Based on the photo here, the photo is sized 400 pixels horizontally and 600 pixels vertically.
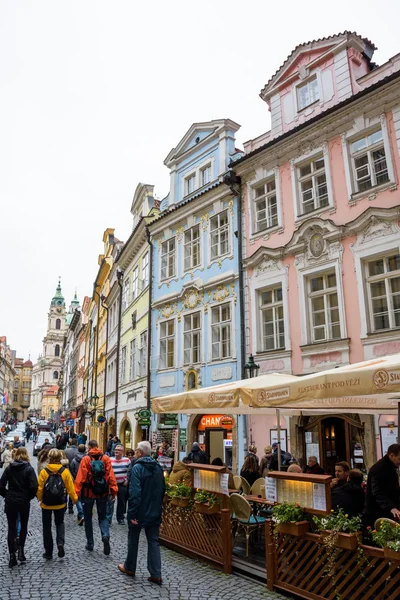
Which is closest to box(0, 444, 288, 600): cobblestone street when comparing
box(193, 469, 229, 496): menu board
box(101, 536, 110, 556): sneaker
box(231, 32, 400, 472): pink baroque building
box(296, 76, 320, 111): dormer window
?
box(101, 536, 110, 556): sneaker

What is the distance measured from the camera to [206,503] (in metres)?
8.20

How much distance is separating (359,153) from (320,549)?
38.7 ft

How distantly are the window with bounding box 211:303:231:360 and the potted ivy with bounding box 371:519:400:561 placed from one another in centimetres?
1300

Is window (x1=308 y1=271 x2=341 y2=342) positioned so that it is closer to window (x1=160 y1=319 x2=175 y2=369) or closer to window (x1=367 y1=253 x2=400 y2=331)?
window (x1=367 y1=253 x2=400 y2=331)

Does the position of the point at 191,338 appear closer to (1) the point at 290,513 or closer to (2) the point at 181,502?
(2) the point at 181,502

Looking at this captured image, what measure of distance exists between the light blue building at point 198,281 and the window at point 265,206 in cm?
89

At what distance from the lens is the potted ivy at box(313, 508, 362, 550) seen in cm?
550

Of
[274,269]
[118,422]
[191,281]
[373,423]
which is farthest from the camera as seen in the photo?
[118,422]

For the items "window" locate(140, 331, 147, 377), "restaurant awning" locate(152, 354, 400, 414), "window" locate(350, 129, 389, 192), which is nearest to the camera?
"restaurant awning" locate(152, 354, 400, 414)

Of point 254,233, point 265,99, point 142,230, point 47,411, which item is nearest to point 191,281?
point 254,233

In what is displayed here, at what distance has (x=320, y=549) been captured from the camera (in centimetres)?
592

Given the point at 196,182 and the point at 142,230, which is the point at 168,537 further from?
the point at 142,230

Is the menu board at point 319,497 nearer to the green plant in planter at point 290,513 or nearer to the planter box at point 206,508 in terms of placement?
the green plant in planter at point 290,513

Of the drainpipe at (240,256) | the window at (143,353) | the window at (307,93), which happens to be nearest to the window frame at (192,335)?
the drainpipe at (240,256)
